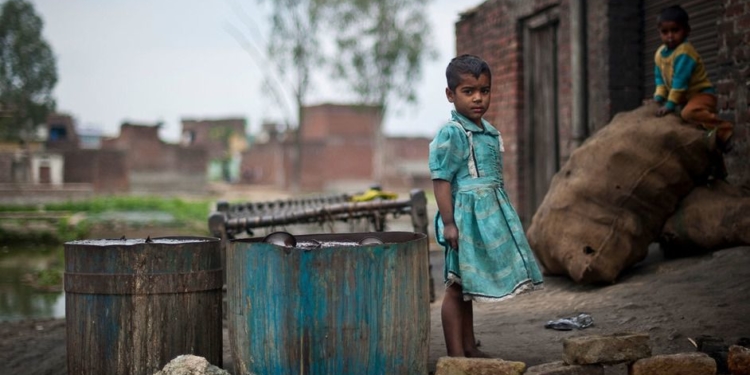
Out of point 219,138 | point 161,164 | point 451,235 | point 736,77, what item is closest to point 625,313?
point 451,235

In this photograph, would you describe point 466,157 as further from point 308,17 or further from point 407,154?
point 407,154

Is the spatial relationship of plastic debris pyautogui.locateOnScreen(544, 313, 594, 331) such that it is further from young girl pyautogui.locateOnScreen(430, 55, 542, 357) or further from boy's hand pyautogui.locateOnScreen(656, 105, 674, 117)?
boy's hand pyautogui.locateOnScreen(656, 105, 674, 117)

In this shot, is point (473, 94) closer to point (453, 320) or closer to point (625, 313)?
point (453, 320)

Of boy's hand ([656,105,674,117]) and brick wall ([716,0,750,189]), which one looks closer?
boy's hand ([656,105,674,117])

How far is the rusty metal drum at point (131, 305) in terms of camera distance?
12.3 feet

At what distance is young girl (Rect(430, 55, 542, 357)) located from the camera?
395cm

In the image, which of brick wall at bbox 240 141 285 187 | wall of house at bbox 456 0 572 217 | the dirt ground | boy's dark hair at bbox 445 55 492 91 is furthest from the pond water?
brick wall at bbox 240 141 285 187

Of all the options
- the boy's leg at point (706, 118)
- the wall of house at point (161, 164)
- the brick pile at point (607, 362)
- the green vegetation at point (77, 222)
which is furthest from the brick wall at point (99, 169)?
the brick pile at point (607, 362)

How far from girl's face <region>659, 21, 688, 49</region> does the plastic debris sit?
2192 millimetres

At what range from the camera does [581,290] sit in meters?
5.95

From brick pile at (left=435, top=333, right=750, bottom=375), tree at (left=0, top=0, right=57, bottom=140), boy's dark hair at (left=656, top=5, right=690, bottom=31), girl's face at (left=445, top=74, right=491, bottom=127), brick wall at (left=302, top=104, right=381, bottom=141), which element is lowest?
brick pile at (left=435, top=333, right=750, bottom=375)

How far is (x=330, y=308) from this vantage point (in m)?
3.33

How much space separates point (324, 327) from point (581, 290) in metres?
3.07

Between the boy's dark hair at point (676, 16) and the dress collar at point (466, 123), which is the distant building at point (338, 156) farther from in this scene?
the dress collar at point (466, 123)
